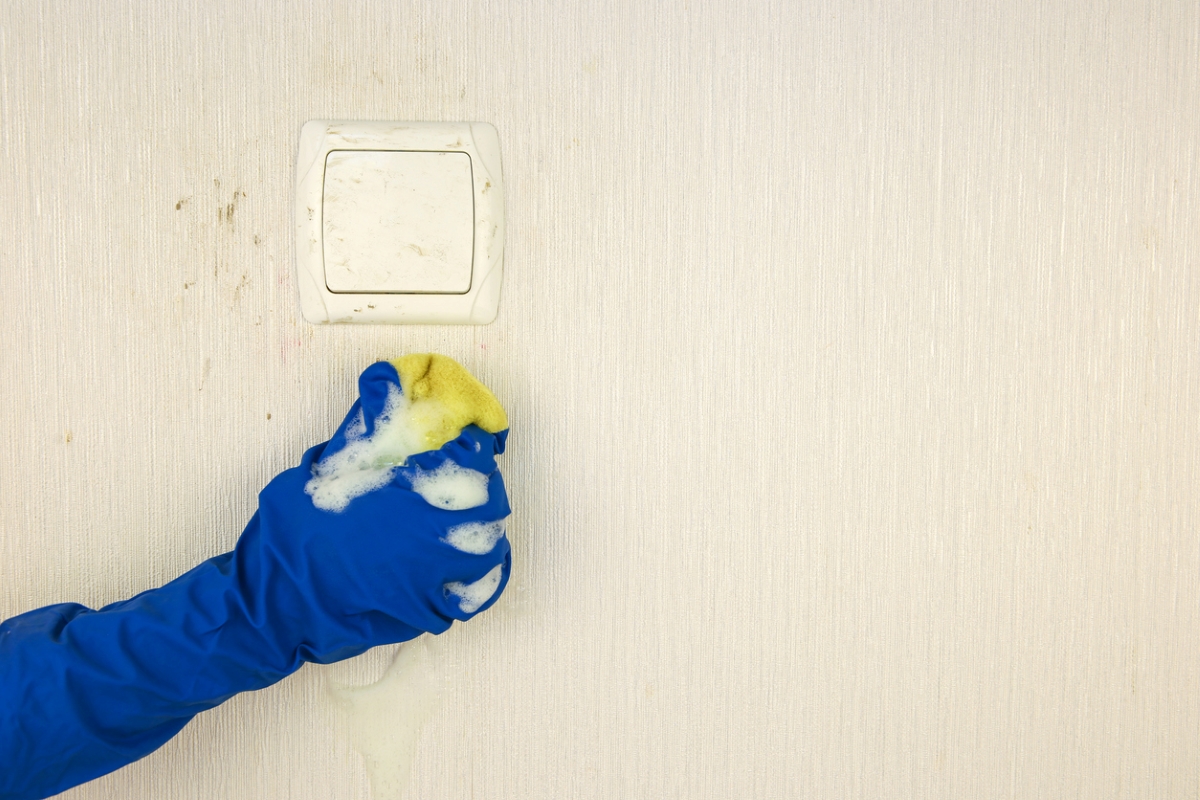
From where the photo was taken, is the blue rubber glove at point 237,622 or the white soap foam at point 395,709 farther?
the white soap foam at point 395,709

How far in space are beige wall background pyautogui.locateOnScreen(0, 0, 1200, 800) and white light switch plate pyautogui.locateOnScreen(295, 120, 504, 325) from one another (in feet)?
0.08

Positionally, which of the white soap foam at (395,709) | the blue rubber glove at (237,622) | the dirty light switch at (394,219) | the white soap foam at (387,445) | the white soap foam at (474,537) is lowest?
the white soap foam at (395,709)

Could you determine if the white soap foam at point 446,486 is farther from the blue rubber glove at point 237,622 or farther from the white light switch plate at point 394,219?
the white light switch plate at point 394,219

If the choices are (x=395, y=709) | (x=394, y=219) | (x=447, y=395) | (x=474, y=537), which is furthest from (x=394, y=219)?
(x=395, y=709)

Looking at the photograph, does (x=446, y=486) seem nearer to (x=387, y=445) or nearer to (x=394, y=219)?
(x=387, y=445)

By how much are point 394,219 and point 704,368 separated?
297 mm

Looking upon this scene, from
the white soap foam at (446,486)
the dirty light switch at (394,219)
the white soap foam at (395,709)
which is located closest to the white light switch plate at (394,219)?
the dirty light switch at (394,219)

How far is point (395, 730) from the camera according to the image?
64 centimetres

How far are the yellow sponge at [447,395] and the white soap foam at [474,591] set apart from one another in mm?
113

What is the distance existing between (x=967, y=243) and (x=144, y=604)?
756 millimetres

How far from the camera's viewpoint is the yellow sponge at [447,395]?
567 mm

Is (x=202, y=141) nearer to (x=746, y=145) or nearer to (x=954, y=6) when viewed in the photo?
(x=746, y=145)

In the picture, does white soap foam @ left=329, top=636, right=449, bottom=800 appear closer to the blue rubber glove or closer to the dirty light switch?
the blue rubber glove

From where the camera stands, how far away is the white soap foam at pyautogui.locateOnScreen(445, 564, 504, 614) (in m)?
0.57
